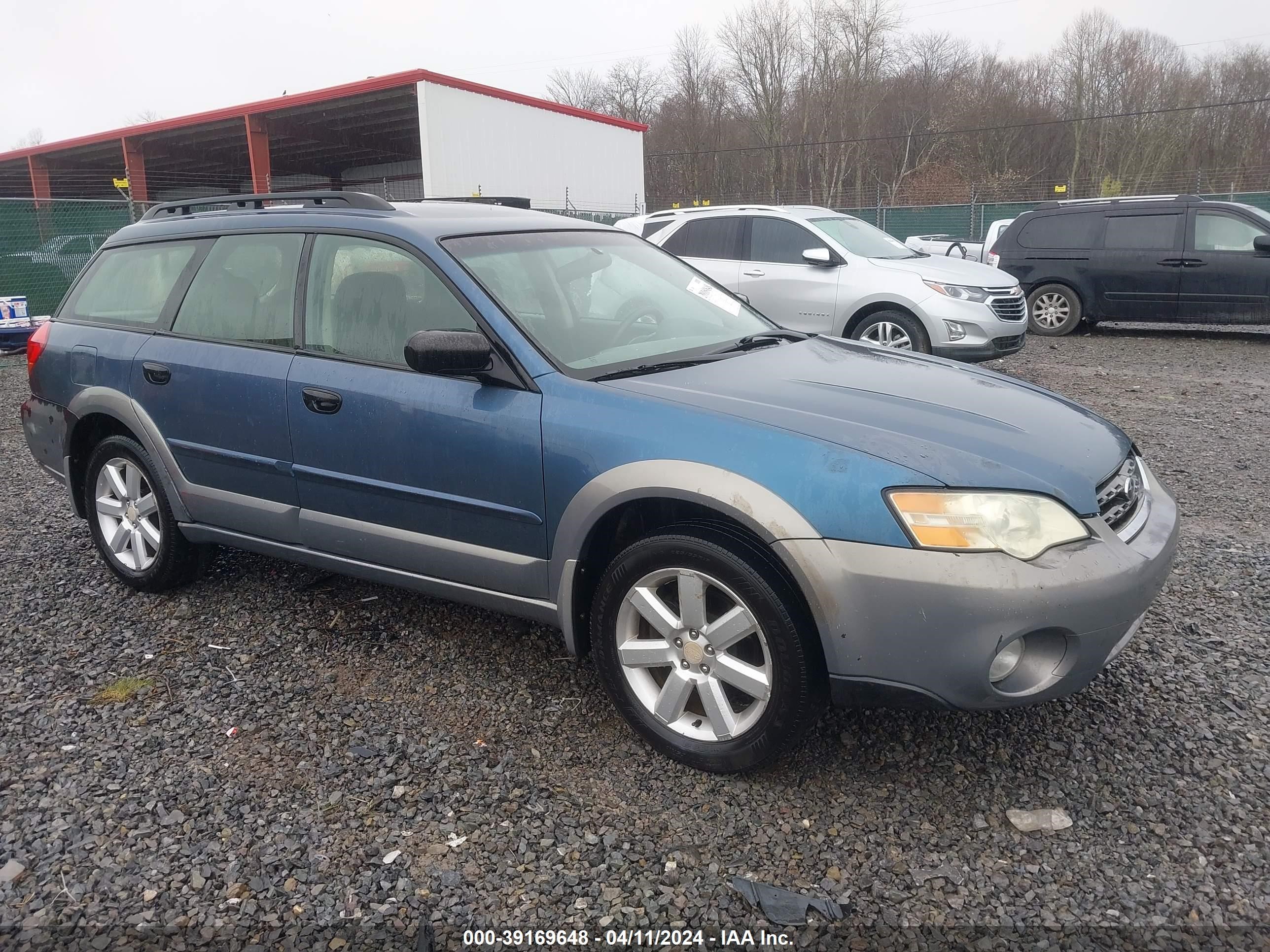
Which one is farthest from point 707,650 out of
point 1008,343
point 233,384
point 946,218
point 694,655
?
point 946,218

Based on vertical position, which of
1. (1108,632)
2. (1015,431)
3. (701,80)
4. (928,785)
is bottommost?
(928,785)

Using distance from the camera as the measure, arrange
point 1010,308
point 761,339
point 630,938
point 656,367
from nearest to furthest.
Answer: point 630,938
point 656,367
point 761,339
point 1010,308

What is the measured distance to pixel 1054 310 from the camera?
1254cm

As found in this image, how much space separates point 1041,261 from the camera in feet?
40.6

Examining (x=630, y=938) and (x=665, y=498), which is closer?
(x=630, y=938)

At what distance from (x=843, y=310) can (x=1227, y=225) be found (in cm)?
588

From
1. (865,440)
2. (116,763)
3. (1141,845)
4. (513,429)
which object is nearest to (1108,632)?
(1141,845)

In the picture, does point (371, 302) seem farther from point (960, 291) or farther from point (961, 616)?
point (960, 291)

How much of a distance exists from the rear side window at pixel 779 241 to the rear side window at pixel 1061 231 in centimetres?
480

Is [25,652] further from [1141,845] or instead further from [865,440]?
[1141,845]

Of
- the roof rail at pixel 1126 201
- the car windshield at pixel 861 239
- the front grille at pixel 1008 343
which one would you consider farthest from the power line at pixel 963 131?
the front grille at pixel 1008 343

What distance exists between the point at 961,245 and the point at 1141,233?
5.51m

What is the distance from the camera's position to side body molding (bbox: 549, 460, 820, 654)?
2.46 metres

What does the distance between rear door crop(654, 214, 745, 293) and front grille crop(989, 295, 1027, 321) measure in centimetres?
245
